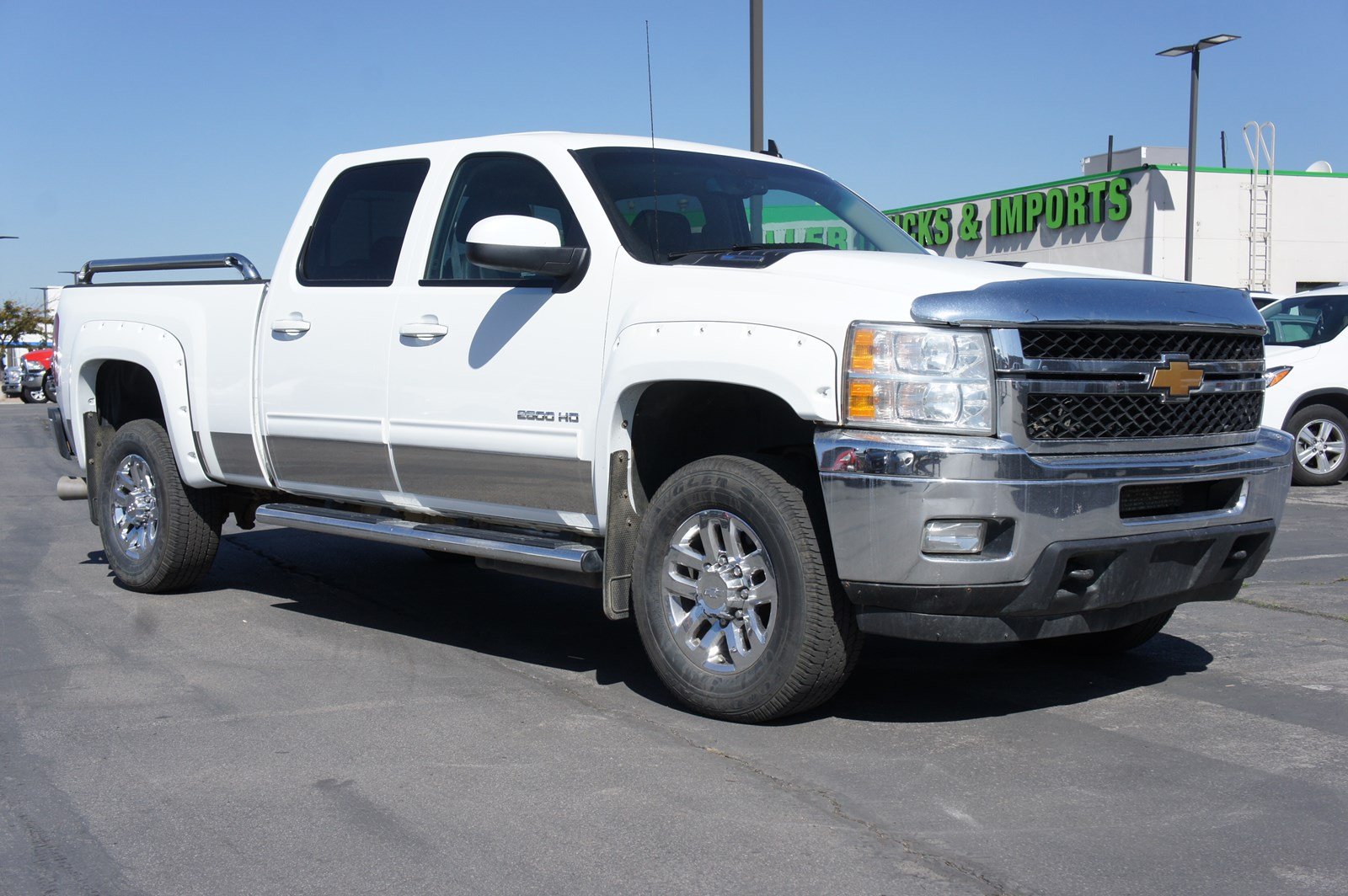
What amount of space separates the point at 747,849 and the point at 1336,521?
26.9ft

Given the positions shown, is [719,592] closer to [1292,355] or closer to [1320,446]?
[1292,355]

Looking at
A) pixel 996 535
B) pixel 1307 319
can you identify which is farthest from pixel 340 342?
pixel 1307 319

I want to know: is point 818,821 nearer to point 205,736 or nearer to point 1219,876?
point 1219,876

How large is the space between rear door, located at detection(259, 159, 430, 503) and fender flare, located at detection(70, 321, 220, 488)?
0.69 m

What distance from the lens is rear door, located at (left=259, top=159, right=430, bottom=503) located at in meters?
6.05

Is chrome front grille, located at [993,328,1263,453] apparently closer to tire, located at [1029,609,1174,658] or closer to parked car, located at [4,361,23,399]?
tire, located at [1029,609,1174,658]

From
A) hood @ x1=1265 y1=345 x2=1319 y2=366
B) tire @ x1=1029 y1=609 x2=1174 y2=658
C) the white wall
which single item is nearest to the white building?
the white wall

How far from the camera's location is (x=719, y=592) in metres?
4.78

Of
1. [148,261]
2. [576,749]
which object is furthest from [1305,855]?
[148,261]

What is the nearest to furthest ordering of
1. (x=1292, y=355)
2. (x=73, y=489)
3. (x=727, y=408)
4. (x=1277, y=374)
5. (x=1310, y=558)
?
(x=727, y=408)
(x=73, y=489)
(x=1310, y=558)
(x=1277, y=374)
(x=1292, y=355)

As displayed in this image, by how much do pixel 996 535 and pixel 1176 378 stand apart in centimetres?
94

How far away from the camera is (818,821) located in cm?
383

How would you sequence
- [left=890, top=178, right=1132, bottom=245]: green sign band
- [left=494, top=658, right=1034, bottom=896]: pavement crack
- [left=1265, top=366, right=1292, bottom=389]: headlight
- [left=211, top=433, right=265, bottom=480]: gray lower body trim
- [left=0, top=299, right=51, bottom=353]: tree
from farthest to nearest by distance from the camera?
[left=0, top=299, right=51, bottom=353]: tree
[left=890, top=178, right=1132, bottom=245]: green sign band
[left=1265, top=366, right=1292, bottom=389]: headlight
[left=211, top=433, right=265, bottom=480]: gray lower body trim
[left=494, top=658, right=1034, bottom=896]: pavement crack

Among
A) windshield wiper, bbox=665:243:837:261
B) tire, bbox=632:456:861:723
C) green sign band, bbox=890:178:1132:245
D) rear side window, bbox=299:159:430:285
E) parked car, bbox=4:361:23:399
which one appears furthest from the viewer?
parked car, bbox=4:361:23:399
